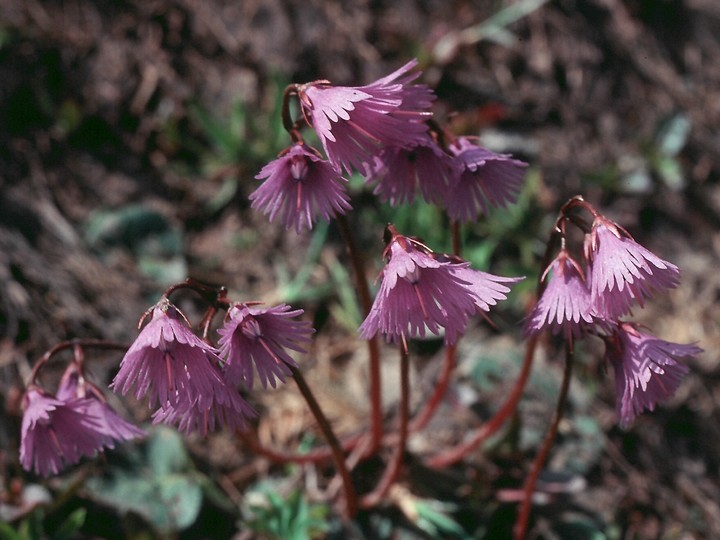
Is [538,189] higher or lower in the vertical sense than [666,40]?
lower

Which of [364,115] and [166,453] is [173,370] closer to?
[364,115]

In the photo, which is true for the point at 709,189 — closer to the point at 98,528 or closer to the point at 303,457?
the point at 303,457

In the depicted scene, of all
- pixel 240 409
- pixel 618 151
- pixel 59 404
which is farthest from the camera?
pixel 618 151

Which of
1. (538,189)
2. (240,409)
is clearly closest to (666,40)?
(538,189)

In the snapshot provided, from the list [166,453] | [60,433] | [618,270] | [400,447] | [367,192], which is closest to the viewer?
[618,270]

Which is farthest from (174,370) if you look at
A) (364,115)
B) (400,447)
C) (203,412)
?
(400,447)

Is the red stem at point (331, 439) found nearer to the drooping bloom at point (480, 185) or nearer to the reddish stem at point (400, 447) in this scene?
the reddish stem at point (400, 447)
